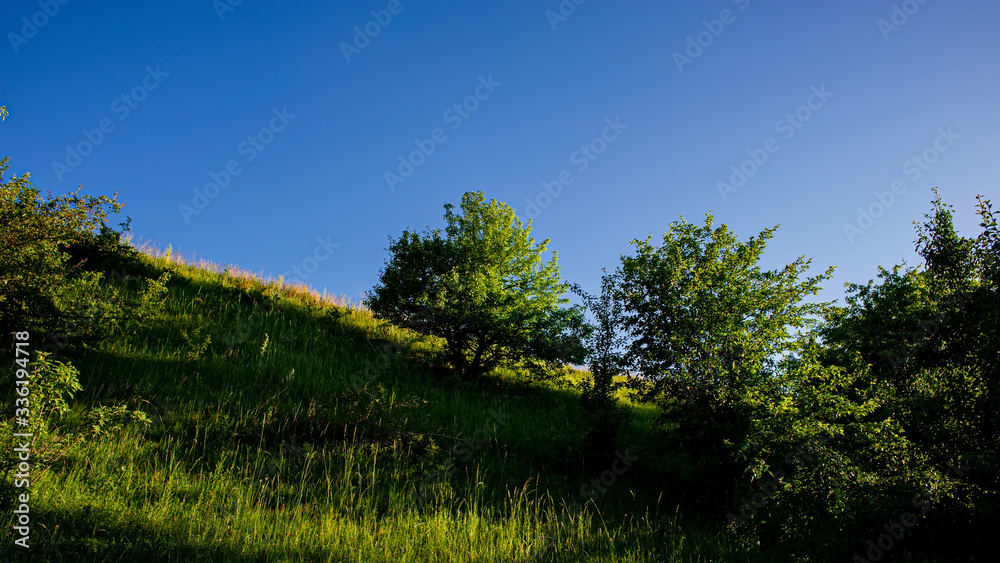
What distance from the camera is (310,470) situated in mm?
7484

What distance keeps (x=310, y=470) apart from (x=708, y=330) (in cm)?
747

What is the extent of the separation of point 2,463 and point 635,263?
1003cm

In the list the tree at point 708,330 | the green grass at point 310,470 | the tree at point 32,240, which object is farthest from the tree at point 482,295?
the tree at point 32,240

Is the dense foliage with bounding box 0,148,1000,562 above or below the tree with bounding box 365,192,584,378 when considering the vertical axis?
below

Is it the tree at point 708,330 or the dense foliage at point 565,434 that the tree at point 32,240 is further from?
the tree at point 708,330

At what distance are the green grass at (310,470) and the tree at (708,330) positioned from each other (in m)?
1.46

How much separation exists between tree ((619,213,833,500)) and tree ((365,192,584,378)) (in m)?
4.95

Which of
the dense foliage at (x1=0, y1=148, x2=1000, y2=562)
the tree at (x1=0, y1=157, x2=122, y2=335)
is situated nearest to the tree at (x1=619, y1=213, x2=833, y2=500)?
the dense foliage at (x1=0, y1=148, x2=1000, y2=562)

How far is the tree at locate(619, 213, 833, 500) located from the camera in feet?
27.0

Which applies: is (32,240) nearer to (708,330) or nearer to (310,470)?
(310,470)

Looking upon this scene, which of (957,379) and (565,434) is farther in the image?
(565,434)

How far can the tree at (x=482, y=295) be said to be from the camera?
14.3m

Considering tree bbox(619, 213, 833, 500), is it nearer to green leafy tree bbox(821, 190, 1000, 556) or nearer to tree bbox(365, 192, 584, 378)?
green leafy tree bbox(821, 190, 1000, 556)

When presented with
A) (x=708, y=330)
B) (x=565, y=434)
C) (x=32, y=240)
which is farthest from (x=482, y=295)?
(x=32, y=240)
